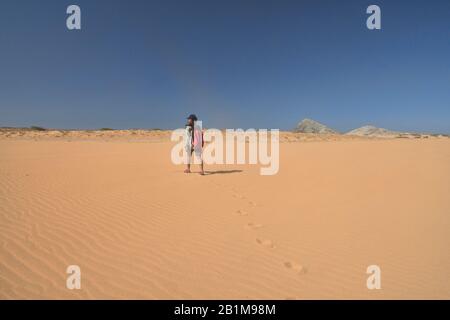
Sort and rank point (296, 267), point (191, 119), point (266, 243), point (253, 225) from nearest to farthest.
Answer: point (296, 267) < point (266, 243) < point (253, 225) < point (191, 119)

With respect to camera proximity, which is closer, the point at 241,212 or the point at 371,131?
the point at 241,212

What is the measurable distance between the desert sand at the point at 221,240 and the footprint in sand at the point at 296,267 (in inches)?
0.5

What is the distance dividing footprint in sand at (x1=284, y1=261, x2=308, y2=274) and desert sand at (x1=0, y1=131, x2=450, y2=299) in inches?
0.5

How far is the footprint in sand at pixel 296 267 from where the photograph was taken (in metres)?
3.43

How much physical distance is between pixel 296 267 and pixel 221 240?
1.22 m

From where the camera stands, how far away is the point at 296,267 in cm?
351

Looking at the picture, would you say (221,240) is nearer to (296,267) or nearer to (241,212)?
(296,267)

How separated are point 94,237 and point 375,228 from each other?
4674mm

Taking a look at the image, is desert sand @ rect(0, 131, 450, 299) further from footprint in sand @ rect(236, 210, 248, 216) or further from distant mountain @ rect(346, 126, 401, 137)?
distant mountain @ rect(346, 126, 401, 137)

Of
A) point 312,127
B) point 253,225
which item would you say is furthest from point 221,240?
point 312,127

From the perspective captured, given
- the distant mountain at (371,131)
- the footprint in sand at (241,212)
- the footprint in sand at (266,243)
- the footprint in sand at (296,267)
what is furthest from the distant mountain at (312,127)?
the footprint in sand at (296,267)

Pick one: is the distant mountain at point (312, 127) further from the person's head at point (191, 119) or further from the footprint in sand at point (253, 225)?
the footprint in sand at point (253, 225)

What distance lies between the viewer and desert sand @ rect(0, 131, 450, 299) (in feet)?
10.2
